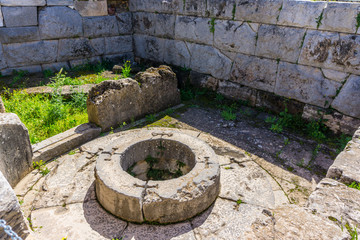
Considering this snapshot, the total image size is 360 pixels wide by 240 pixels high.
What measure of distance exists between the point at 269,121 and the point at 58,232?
3628mm

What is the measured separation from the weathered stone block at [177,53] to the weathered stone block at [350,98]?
10.4ft

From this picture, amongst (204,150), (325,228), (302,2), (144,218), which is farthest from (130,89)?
(325,228)

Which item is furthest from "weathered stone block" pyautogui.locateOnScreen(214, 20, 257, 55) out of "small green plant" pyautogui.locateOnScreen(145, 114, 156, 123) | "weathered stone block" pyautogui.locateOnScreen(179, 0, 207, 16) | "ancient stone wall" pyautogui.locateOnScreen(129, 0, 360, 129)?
"small green plant" pyautogui.locateOnScreen(145, 114, 156, 123)

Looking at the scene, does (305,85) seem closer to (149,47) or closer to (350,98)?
(350,98)

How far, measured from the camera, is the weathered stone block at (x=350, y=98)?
149 inches

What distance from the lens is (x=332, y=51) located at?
3893 millimetres

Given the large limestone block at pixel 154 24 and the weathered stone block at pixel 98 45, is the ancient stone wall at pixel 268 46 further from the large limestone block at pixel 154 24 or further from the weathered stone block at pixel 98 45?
the weathered stone block at pixel 98 45

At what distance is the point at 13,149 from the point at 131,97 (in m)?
1.88

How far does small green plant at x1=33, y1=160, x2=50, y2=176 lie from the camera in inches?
128

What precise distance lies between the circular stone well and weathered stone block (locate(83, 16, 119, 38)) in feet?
14.5

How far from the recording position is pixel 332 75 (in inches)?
157

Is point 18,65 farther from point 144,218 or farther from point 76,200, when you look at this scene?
point 144,218

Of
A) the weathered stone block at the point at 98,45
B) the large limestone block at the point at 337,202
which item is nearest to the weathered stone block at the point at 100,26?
the weathered stone block at the point at 98,45

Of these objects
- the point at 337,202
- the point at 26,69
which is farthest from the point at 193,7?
the point at 337,202
